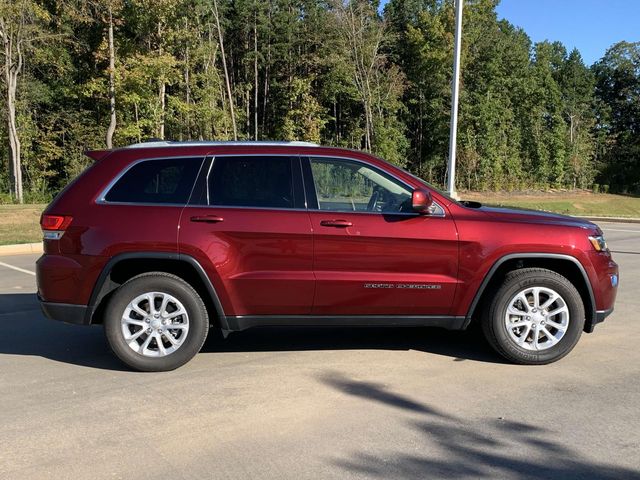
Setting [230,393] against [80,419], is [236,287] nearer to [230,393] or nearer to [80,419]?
[230,393]

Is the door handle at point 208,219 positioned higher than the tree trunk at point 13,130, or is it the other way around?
the tree trunk at point 13,130

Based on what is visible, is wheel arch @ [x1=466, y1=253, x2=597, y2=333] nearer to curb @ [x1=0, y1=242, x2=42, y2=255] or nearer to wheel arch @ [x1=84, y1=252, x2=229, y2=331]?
wheel arch @ [x1=84, y1=252, x2=229, y2=331]

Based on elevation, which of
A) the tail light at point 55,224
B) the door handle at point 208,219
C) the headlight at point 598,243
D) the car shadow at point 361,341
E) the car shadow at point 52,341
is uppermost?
the door handle at point 208,219

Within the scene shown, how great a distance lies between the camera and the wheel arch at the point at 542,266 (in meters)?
4.90

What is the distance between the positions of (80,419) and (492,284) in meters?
3.46

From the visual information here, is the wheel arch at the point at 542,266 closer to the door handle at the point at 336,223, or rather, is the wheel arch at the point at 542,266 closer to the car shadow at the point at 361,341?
the car shadow at the point at 361,341

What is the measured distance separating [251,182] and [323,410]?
199 cm

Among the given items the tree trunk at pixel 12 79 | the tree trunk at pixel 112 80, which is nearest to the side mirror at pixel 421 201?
the tree trunk at pixel 12 79

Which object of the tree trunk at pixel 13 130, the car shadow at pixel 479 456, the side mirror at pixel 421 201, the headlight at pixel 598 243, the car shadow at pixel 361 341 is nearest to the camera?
the car shadow at pixel 479 456

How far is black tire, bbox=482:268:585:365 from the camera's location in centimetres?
495

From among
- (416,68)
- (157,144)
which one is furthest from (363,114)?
(157,144)

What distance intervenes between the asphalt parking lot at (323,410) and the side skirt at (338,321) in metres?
0.39

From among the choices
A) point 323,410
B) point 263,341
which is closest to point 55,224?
point 263,341

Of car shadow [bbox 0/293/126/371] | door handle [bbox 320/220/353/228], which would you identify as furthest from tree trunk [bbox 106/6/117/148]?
door handle [bbox 320/220/353/228]
